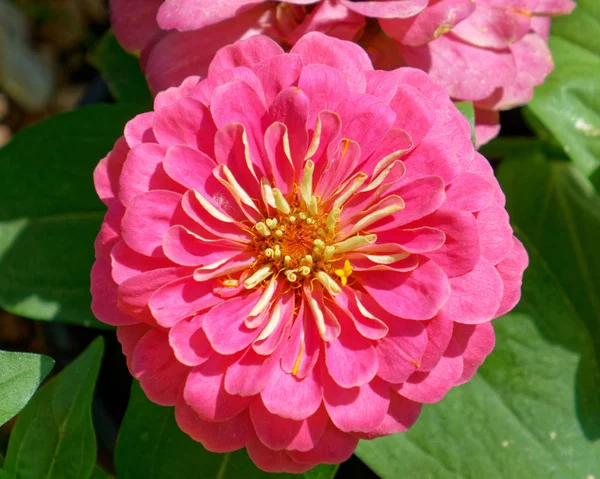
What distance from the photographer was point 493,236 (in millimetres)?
620

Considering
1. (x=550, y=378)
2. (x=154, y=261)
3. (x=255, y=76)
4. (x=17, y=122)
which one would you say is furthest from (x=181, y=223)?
(x=17, y=122)

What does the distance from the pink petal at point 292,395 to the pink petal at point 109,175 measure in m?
0.22

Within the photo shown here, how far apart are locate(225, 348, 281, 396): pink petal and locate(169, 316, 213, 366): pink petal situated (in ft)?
0.09

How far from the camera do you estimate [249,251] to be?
0.70 metres

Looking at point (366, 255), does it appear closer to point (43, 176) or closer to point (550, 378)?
point (550, 378)

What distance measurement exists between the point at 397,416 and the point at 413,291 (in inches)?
4.7

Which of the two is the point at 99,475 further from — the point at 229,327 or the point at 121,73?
the point at 121,73

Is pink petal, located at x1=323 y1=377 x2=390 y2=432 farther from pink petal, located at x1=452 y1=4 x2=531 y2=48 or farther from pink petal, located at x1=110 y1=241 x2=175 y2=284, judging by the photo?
pink petal, located at x1=452 y1=4 x2=531 y2=48

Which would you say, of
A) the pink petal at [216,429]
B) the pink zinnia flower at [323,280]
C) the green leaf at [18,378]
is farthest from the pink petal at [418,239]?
the green leaf at [18,378]

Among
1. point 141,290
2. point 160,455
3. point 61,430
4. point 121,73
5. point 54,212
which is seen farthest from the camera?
point 121,73

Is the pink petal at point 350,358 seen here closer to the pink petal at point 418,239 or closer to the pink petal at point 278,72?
the pink petal at point 418,239

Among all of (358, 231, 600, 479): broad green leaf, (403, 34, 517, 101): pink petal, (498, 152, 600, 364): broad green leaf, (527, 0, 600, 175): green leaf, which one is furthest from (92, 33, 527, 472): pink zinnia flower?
(498, 152, 600, 364): broad green leaf

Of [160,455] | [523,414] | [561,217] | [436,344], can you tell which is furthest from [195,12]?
[561,217]

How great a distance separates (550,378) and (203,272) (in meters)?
0.49
